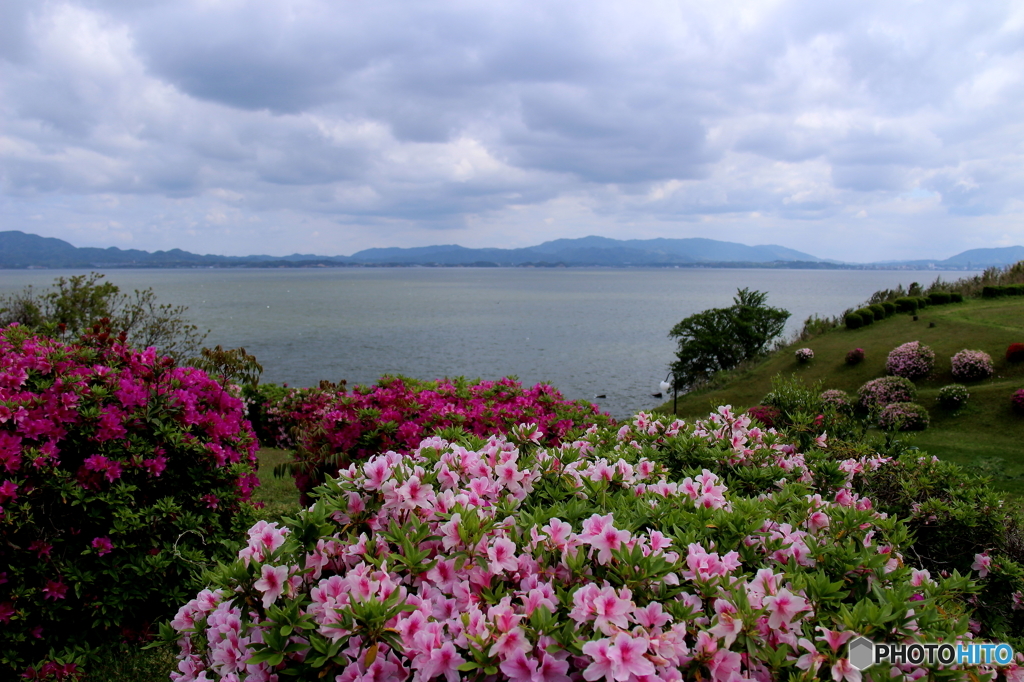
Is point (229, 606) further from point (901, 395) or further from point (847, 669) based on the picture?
point (901, 395)

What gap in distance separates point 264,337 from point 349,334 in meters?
7.68

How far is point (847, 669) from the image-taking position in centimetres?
201

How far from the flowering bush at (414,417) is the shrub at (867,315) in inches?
954

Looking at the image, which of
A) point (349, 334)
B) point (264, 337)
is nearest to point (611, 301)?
point (349, 334)

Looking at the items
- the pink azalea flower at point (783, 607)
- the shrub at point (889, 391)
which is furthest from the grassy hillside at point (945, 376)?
the pink azalea flower at point (783, 607)

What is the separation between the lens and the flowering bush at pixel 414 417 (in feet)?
23.5

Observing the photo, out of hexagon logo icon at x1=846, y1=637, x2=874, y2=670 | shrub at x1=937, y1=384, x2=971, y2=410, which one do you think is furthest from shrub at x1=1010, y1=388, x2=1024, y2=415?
hexagon logo icon at x1=846, y1=637, x2=874, y2=670

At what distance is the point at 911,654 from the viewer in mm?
2143

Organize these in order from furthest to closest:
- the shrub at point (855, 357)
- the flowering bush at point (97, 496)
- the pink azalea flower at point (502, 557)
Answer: the shrub at point (855, 357) → the flowering bush at point (97, 496) → the pink azalea flower at point (502, 557)

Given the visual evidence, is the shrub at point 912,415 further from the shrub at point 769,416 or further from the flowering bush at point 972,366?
the shrub at point 769,416

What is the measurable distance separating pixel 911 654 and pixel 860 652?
232 millimetres

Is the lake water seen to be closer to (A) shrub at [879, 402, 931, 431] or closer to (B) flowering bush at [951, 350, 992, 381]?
(A) shrub at [879, 402, 931, 431]

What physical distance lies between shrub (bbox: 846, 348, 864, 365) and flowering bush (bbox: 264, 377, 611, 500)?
1822cm

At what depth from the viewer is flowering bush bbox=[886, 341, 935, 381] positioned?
19375 millimetres
